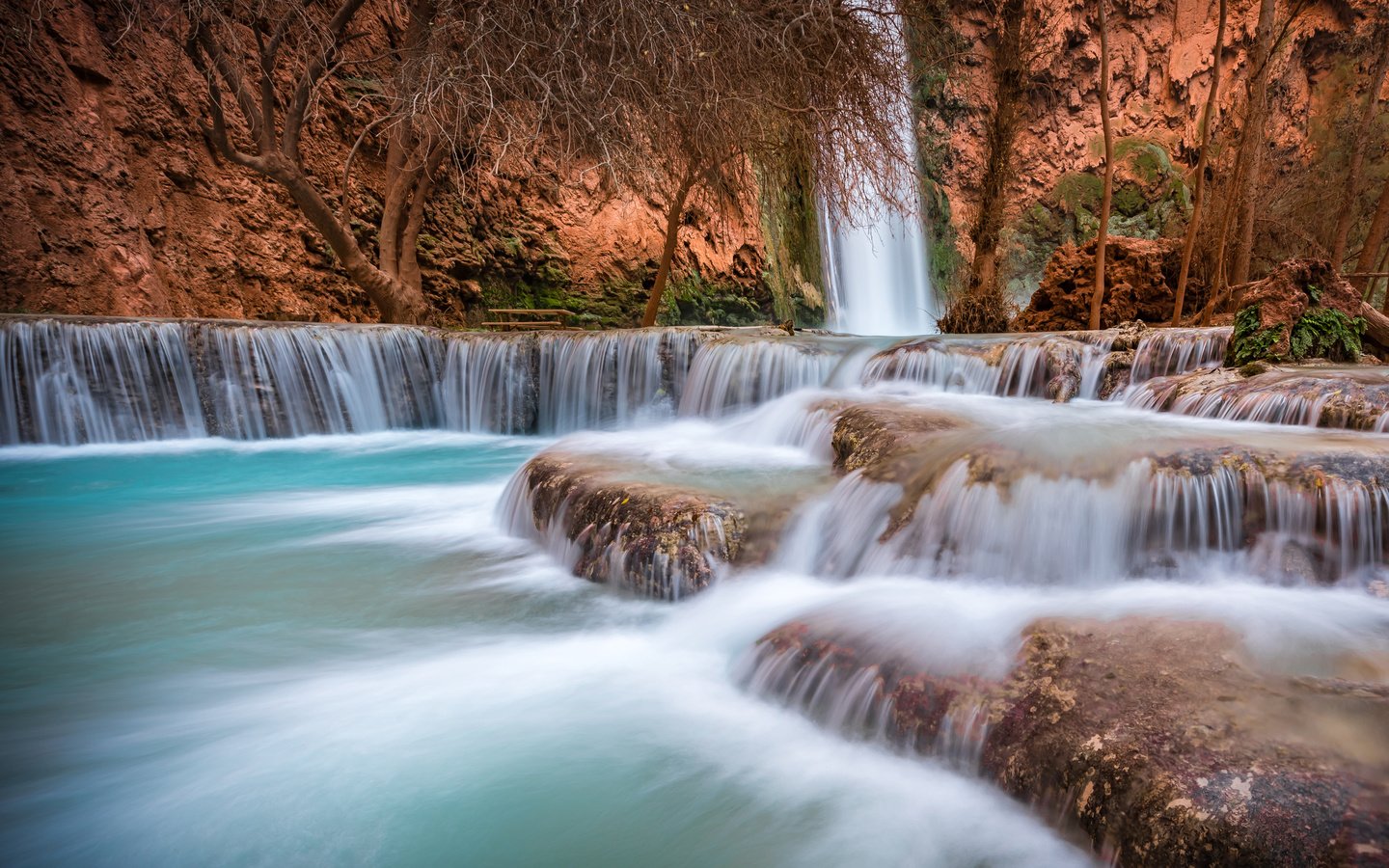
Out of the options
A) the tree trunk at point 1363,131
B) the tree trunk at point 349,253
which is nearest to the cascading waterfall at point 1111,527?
the tree trunk at point 349,253

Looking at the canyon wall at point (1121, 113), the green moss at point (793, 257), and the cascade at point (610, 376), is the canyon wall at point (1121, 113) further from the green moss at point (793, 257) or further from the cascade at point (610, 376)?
the cascade at point (610, 376)

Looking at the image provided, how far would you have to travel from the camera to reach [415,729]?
2309mm

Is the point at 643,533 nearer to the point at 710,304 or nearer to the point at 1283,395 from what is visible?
the point at 1283,395

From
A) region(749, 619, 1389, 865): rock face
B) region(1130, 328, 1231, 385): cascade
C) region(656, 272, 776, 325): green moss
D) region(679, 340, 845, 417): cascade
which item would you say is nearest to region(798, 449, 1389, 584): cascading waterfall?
region(749, 619, 1389, 865): rock face

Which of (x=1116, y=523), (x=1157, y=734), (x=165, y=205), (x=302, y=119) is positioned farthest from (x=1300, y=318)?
(x=165, y=205)

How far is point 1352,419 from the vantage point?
421 centimetres

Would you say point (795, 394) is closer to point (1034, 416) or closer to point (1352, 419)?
point (1034, 416)

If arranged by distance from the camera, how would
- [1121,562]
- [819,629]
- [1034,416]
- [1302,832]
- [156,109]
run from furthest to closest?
[156,109]
[1034,416]
[1121,562]
[819,629]
[1302,832]

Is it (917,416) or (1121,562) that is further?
(917,416)

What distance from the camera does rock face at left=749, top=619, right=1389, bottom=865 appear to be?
55.4 inches

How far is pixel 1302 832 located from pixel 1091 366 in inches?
247

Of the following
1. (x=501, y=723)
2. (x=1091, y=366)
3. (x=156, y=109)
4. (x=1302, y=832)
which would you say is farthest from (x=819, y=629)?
(x=156, y=109)

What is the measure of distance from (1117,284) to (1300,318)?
5586 mm

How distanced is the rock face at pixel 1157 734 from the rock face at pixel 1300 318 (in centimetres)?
525
